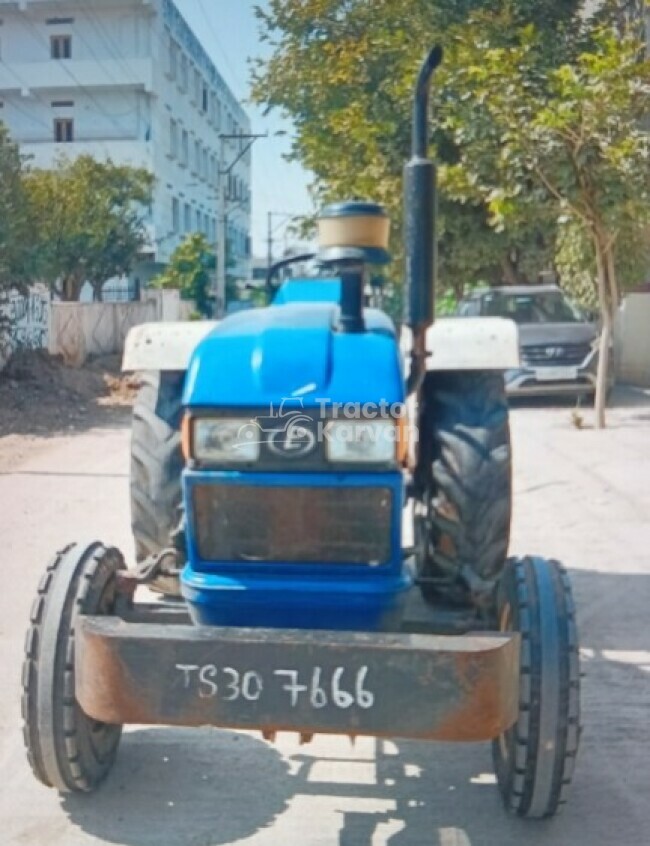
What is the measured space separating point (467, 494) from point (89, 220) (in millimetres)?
22055

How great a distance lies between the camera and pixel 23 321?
18172 mm

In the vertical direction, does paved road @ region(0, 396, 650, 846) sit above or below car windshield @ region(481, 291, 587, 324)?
below

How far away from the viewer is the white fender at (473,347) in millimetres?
4406

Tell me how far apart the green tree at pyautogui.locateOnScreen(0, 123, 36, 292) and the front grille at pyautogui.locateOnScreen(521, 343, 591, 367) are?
23.0 feet

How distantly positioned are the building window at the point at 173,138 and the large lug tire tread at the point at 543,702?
148 feet

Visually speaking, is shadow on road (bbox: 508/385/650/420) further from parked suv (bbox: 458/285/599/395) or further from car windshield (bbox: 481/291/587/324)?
car windshield (bbox: 481/291/587/324)

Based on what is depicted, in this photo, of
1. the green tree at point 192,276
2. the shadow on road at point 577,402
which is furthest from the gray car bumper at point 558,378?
the green tree at point 192,276

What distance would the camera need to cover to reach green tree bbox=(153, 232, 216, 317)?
32.8 metres

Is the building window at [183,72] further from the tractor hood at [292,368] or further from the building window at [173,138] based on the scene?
the tractor hood at [292,368]

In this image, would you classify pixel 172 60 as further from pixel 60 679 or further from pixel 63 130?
pixel 60 679

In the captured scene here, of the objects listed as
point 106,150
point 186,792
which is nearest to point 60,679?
point 186,792

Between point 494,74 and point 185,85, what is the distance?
133 feet

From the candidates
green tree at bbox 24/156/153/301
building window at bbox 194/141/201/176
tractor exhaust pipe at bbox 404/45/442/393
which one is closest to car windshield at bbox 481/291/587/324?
green tree at bbox 24/156/153/301

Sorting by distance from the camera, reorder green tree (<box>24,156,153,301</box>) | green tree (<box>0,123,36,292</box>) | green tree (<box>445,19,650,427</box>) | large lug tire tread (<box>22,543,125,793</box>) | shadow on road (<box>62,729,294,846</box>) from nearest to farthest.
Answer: large lug tire tread (<box>22,543,125,793</box>) < shadow on road (<box>62,729,294,846</box>) < green tree (<box>445,19,650,427</box>) < green tree (<box>0,123,36,292</box>) < green tree (<box>24,156,153,301</box>)
